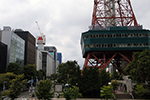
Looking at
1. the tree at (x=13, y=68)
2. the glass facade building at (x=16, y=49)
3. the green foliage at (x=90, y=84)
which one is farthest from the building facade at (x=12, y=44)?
the green foliage at (x=90, y=84)

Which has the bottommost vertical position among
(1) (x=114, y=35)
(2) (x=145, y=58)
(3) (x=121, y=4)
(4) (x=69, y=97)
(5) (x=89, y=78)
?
(4) (x=69, y=97)

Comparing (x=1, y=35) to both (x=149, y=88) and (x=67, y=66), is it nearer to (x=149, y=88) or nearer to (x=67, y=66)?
(x=67, y=66)

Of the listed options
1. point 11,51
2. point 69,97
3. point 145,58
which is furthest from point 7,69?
point 145,58

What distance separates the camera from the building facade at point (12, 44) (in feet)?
247

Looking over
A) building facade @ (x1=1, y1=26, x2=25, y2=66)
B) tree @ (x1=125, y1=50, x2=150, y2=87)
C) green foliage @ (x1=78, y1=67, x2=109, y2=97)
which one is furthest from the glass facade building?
tree @ (x1=125, y1=50, x2=150, y2=87)

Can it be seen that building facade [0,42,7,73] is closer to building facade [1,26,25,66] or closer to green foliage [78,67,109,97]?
building facade [1,26,25,66]

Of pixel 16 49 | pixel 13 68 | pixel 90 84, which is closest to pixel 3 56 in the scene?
pixel 13 68

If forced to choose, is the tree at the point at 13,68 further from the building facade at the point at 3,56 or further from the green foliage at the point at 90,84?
the green foliage at the point at 90,84

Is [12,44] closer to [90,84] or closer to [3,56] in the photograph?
[3,56]

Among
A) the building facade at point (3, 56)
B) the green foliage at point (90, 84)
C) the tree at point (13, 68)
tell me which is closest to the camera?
the green foliage at point (90, 84)

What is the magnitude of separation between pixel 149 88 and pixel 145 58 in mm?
10347

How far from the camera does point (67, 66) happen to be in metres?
80.2

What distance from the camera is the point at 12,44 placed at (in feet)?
258

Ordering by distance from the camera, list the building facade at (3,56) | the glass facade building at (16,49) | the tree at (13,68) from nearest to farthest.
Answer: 1. the building facade at (3,56)
2. the tree at (13,68)
3. the glass facade building at (16,49)
